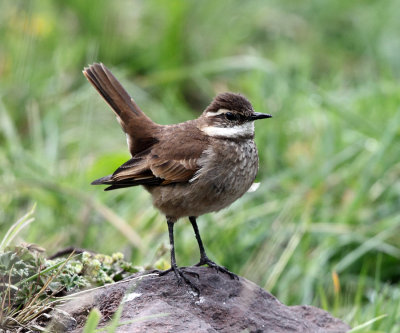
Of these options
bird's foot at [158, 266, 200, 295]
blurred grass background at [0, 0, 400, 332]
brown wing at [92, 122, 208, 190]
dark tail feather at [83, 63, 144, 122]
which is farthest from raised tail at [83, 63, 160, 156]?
bird's foot at [158, 266, 200, 295]

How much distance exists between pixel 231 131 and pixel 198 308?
1557mm

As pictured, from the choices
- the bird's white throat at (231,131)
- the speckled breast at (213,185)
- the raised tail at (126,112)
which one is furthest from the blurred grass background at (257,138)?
the bird's white throat at (231,131)

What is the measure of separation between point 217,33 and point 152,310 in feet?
24.8

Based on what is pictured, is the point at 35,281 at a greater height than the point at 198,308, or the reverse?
the point at 35,281

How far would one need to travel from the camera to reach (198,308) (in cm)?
419

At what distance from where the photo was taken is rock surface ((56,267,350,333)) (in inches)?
152

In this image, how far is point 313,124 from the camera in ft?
27.4

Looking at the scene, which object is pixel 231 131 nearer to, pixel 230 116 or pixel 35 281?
pixel 230 116

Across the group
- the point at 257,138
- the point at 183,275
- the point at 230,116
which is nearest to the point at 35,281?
the point at 183,275

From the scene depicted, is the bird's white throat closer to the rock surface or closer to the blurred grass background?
the blurred grass background

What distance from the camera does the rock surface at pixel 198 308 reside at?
387 cm

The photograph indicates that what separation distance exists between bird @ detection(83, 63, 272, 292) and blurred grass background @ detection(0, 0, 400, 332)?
2.03ft

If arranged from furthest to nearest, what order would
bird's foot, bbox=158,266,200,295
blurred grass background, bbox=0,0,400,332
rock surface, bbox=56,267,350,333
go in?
blurred grass background, bbox=0,0,400,332 → bird's foot, bbox=158,266,200,295 → rock surface, bbox=56,267,350,333

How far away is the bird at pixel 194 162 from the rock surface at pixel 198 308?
0.71ft
